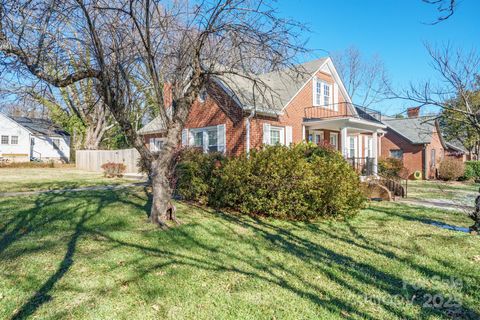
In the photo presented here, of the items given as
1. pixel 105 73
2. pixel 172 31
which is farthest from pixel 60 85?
pixel 172 31

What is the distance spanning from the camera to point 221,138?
1434 centimetres

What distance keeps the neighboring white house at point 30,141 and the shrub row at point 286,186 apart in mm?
29060

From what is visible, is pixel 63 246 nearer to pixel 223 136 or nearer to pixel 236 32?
pixel 236 32

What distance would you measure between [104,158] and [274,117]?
16.4m

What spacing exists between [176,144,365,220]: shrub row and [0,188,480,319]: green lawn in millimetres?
464

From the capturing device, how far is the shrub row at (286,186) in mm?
7133

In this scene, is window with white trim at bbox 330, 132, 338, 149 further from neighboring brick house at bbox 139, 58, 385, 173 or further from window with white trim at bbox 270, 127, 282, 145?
window with white trim at bbox 270, 127, 282, 145

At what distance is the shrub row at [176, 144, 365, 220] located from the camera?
7133 millimetres

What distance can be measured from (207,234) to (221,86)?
31.0ft

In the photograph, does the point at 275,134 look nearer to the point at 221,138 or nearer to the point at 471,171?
the point at 221,138

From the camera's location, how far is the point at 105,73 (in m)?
5.75

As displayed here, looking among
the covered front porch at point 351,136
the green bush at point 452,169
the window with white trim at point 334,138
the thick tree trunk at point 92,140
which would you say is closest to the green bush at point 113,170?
the covered front porch at point 351,136

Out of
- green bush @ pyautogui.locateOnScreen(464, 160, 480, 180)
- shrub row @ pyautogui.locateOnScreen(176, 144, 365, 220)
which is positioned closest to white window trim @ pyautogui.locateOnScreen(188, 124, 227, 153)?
shrub row @ pyautogui.locateOnScreen(176, 144, 365, 220)

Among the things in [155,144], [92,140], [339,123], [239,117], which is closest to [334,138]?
[339,123]
